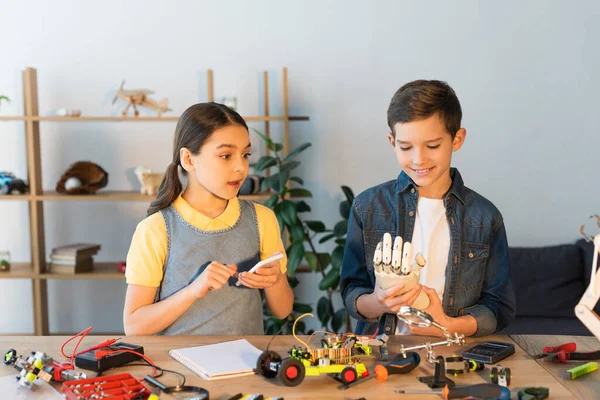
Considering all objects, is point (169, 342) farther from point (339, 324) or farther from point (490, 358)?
point (339, 324)

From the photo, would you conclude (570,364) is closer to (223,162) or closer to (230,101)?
(223,162)

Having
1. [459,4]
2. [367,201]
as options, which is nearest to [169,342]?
[367,201]

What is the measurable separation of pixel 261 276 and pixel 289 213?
1.66 m

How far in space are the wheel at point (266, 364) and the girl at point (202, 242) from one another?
1.23 feet

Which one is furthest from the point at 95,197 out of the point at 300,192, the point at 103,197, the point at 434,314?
the point at 434,314

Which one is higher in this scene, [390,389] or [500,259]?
[500,259]

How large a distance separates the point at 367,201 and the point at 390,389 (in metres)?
0.77

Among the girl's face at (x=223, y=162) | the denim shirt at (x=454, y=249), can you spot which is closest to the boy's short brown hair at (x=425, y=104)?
the denim shirt at (x=454, y=249)

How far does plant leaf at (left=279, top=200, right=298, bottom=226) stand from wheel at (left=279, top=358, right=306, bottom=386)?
2.03 meters

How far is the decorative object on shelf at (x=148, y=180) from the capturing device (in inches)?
138

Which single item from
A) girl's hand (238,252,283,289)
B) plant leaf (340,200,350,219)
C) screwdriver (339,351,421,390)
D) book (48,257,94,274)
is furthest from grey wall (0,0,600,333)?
screwdriver (339,351,421,390)

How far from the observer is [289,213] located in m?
3.28

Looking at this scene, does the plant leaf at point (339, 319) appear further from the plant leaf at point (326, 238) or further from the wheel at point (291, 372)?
the wheel at point (291, 372)

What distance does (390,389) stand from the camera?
125 cm
